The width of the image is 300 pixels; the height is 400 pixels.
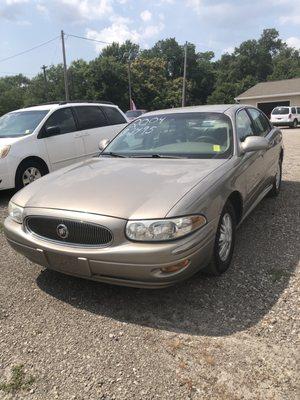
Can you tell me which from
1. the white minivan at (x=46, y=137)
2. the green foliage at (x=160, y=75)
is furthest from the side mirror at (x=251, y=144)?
the green foliage at (x=160, y=75)

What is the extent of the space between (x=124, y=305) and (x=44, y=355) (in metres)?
0.79

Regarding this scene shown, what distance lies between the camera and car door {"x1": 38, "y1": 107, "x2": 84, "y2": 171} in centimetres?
743

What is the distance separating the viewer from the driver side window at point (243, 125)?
4.68 m

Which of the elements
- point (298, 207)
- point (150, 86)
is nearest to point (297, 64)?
point (150, 86)

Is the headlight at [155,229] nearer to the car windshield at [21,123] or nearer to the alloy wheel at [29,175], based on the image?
the alloy wheel at [29,175]

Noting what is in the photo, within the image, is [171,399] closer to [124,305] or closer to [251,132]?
[124,305]

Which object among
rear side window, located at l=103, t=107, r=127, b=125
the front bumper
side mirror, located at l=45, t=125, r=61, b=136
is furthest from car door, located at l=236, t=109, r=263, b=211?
rear side window, located at l=103, t=107, r=127, b=125

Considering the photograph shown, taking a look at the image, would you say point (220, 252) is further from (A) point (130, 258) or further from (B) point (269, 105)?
(B) point (269, 105)

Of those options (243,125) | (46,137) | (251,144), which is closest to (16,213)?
(251,144)

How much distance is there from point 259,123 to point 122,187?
3.11 meters

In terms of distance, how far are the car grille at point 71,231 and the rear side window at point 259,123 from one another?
312cm

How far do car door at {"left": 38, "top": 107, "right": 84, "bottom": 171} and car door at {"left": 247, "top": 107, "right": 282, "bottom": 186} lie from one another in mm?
3472

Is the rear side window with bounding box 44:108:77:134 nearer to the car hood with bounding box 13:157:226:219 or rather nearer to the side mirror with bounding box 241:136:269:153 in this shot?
the car hood with bounding box 13:157:226:219

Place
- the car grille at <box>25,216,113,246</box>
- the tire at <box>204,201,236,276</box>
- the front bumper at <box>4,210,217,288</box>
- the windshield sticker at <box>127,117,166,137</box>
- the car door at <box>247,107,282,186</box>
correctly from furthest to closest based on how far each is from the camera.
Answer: the car door at <box>247,107,282,186</box> → the windshield sticker at <box>127,117,166,137</box> → the tire at <box>204,201,236,276</box> → the car grille at <box>25,216,113,246</box> → the front bumper at <box>4,210,217,288</box>
